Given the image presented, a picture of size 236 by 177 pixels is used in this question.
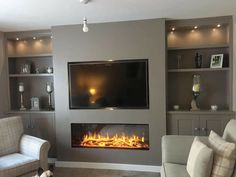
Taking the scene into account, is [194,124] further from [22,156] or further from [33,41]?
[33,41]

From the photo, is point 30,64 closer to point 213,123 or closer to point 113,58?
point 113,58

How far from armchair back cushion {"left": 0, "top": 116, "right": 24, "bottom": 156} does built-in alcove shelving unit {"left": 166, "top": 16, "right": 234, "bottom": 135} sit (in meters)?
2.28

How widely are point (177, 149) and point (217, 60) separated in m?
1.72

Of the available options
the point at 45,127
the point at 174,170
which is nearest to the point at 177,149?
the point at 174,170

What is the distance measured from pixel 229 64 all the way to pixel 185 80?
2.39 feet

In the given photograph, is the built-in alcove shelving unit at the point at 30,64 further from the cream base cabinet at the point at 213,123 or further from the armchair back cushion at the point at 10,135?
the cream base cabinet at the point at 213,123

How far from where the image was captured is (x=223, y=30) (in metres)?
3.97

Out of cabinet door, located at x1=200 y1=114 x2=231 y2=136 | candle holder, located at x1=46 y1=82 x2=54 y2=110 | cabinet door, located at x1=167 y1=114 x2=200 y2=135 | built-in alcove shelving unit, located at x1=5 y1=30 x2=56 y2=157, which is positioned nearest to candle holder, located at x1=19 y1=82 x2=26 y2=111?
built-in alcove shelving unit, located at x1=5 y1=30 x2=56 y2=157

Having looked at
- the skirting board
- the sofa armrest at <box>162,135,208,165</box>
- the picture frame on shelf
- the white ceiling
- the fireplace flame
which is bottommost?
the skirting board

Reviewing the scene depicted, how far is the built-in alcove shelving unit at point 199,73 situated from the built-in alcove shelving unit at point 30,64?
2.22m

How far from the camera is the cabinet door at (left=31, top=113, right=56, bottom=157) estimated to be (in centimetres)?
425

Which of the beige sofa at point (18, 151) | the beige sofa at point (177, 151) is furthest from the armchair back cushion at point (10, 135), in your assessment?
the beige sofa at point (177, 151)

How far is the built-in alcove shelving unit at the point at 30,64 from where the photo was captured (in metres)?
4.54

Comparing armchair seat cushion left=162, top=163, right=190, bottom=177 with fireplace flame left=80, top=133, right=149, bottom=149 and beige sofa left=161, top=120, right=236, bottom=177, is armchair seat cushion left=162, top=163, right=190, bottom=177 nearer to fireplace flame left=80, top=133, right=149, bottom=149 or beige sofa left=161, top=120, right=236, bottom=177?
beige sofa left=161, top=120, right=236, bottom=177
